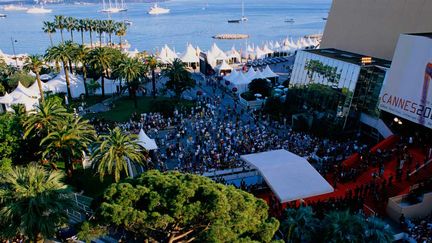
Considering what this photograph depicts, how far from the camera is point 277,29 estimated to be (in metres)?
139

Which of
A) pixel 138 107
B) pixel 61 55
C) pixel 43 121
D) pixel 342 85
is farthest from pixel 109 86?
pixel 342 85

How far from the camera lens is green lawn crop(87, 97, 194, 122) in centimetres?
3691

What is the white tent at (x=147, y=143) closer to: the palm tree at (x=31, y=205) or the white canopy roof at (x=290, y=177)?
the white canopy roof at (x=290, y=177)

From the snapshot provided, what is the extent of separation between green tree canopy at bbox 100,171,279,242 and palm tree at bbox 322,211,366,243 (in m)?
2.66

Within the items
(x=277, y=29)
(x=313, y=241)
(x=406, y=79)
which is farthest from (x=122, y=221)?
(x=277, y=29)

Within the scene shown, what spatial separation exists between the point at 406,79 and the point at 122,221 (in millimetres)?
22030

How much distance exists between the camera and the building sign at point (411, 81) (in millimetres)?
24641

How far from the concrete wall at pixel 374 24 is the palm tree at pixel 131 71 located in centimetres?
2150

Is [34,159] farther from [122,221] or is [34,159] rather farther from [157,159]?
[122,221]

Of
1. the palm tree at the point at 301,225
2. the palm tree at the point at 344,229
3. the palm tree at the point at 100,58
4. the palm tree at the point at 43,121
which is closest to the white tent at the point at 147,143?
the palm tree at the point at 43,121

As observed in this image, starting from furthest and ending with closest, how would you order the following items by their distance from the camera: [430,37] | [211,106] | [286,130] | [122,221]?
[211,106]
[286,130]
[430,37]
[122,221]

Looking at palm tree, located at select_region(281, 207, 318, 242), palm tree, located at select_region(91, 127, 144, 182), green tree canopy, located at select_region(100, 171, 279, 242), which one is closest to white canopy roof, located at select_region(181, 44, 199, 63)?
palm tree, located at select_region(91, 127, 144, 182)

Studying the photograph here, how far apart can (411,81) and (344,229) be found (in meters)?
15.6

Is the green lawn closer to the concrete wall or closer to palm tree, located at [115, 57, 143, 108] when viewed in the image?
palm tree, located at [115, 57, 143, 108]
